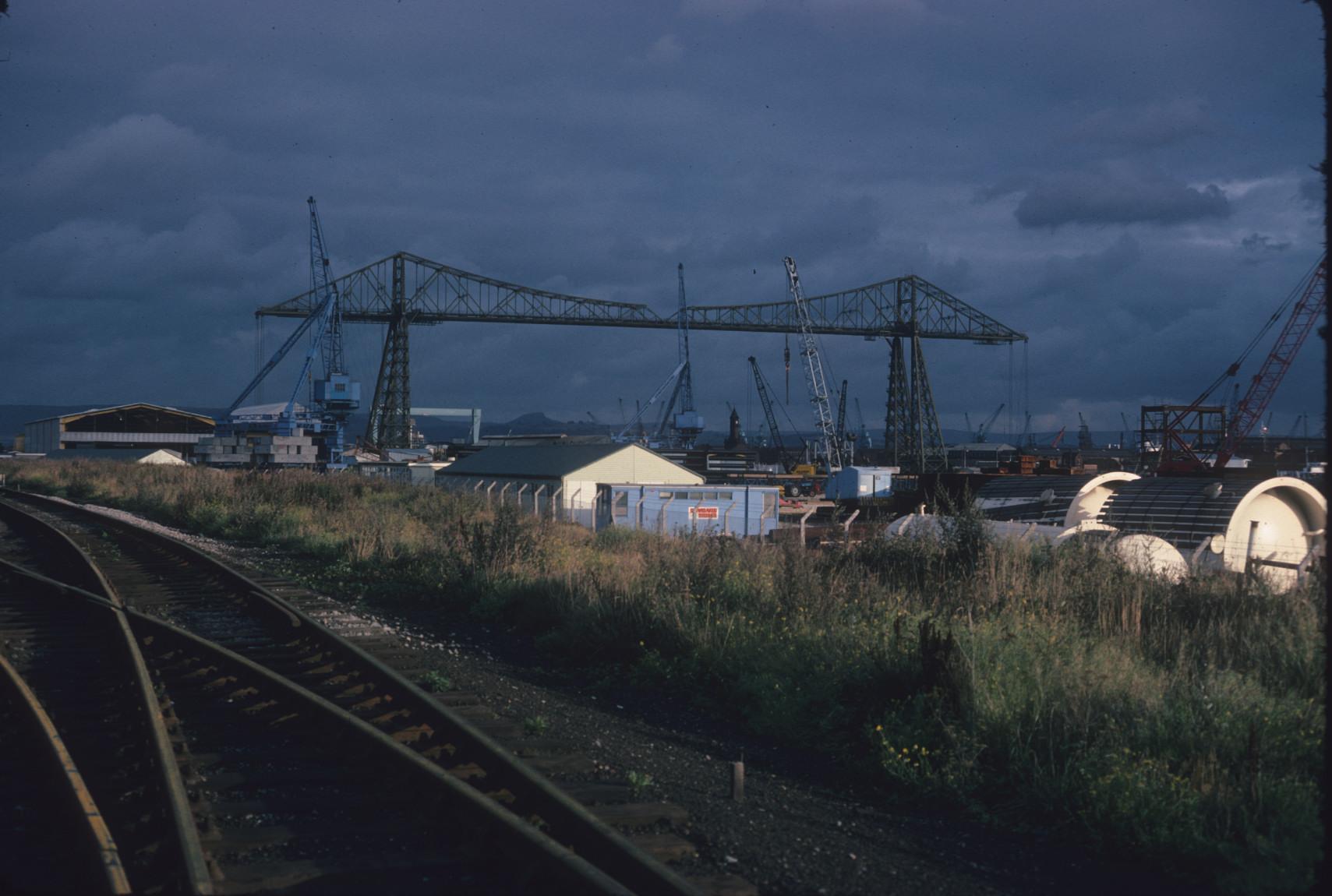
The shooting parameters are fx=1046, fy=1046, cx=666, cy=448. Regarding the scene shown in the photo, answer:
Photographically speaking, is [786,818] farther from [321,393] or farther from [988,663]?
[321,393]

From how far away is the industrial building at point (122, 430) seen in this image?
93375 millimetres

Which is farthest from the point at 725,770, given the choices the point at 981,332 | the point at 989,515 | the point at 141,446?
the point at 981,332

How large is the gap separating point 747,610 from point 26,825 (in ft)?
20.2

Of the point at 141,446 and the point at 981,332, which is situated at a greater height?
the point at 981,332

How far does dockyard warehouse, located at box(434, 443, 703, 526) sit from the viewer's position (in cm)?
3325

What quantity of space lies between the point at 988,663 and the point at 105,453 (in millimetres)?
86516

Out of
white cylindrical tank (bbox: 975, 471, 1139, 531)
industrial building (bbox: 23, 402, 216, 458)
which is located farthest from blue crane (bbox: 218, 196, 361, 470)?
white cylindrical tank (bbox: 975, 471, 1139, 531)

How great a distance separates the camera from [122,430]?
95.6 metres

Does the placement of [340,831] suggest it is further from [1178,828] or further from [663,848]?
[1178,828]

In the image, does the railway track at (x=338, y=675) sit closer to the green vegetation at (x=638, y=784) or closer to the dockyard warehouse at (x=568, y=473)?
the green vegetation at (x=638, y=784)

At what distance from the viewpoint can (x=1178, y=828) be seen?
516 centimetres

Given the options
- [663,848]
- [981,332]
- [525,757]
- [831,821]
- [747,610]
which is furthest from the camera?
[981,332]

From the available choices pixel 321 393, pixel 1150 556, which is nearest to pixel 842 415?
pixel 321 393

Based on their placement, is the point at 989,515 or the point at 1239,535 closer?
the point at 1239,535
